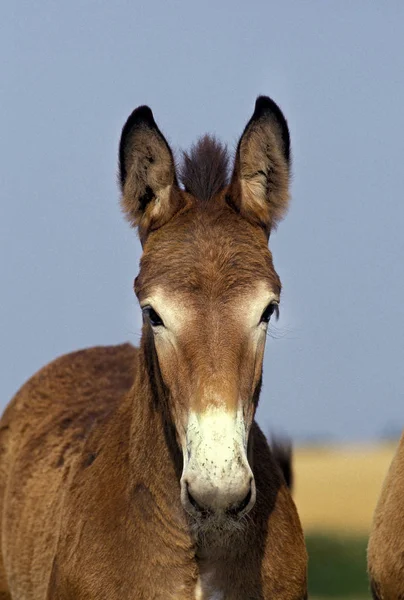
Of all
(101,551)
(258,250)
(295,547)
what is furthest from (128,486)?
(258,250)

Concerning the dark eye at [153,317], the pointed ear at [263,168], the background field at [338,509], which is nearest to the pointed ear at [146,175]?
the pointed ear at [263,168]

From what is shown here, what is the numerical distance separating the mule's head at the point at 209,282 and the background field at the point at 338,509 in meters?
9.60

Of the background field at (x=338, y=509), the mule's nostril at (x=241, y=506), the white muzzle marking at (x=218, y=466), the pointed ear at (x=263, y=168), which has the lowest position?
the background field at (x=338, y=509)

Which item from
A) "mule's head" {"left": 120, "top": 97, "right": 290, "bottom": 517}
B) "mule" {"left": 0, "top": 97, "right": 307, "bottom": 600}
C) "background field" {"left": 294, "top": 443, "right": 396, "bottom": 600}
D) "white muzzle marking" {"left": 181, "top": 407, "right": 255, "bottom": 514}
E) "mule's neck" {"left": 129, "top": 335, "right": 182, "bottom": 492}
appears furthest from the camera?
"background field" {"left": 294, "top": 443, "right": 396, "bottom": 600}

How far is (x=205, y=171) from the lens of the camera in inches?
220

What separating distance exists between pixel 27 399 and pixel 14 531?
1.16 m

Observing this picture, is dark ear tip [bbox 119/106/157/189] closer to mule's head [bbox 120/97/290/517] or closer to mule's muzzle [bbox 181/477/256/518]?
mule's head [bbox 120/97/290/517]

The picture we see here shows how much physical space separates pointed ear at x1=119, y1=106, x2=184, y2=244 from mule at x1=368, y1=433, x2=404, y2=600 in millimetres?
2237

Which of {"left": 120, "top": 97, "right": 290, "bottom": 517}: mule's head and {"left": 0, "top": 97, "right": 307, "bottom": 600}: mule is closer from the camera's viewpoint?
{"left": 120, "top": 97, "right": 290, "bottom": 517}: mule's head

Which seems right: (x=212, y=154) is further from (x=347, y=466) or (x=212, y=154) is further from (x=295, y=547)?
(x=347, y=466)

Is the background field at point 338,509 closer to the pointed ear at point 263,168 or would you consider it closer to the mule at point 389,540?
the mule at point 389,540

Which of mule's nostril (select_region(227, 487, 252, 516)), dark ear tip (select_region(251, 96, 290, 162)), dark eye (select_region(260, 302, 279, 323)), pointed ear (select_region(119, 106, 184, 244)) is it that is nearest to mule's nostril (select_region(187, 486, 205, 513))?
mule's nostril (select_region(227, 487, 252, 516))

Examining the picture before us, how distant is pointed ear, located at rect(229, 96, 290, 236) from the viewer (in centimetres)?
550

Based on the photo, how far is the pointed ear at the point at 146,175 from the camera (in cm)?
546
